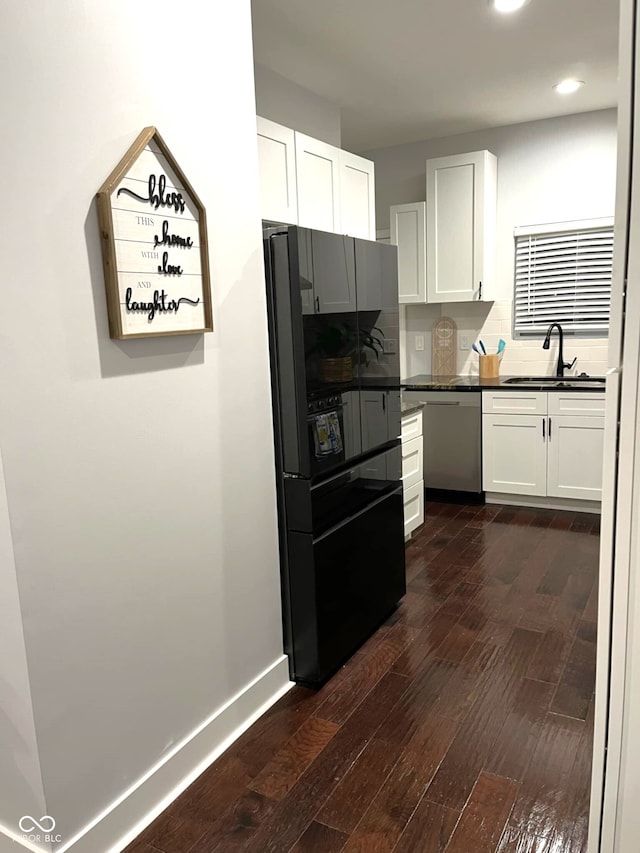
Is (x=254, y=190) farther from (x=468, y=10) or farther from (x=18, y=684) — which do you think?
(x=18, y=684)

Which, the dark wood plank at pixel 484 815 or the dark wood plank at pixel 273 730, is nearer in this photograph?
the dark wood plank at pixel 484 815

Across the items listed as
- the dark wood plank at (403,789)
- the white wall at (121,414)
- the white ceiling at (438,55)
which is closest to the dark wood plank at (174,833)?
the white wall at (121,414)

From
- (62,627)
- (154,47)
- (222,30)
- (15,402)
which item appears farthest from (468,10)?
(62,627)

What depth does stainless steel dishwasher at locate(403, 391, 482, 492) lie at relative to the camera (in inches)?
185

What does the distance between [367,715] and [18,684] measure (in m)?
1.29

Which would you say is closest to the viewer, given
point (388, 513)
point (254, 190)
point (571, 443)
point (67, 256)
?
point (67, 256)

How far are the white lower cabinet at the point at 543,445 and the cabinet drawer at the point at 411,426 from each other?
0.79 metres

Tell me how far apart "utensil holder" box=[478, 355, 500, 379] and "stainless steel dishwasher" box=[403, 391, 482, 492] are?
422mm

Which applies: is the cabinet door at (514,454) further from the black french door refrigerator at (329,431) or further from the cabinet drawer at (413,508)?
the black french door refrigerator at (329,431)

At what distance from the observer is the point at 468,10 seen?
2826mm

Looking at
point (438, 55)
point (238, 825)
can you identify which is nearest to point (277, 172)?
point (438, 55)

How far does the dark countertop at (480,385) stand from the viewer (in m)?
4.39

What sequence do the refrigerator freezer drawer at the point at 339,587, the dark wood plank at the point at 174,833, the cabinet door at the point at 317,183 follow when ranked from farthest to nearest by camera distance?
the cabinet door at the point at 317,183 < the refrigerator freezer drawer at the point at 339,587 < the dark wood plank at the point at 174,833

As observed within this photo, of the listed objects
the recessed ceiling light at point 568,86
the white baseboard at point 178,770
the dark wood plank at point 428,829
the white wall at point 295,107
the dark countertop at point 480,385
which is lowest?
the dark wood plank at point 428,829
